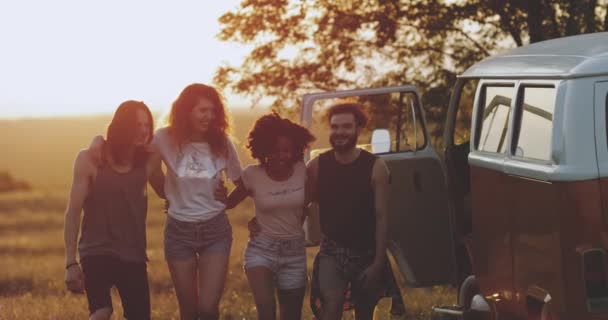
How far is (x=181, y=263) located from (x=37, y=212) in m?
35.1

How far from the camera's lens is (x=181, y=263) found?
820 cm

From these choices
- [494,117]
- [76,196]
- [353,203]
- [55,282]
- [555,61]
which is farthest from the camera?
[55,282]

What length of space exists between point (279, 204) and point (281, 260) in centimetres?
34

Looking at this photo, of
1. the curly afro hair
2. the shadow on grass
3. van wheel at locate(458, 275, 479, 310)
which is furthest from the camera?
the shadow on grass

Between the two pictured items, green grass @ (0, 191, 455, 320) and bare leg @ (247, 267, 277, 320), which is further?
green grass @ (0, 191, 455, 320)

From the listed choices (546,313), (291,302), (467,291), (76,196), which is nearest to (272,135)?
(291,302)

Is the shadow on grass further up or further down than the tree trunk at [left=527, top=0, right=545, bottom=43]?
further down

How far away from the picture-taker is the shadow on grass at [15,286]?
18.0 m

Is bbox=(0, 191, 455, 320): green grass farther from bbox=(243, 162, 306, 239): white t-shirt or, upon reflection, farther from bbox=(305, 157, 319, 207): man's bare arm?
bbox=(243, 162, 306, 239): white t-shirt

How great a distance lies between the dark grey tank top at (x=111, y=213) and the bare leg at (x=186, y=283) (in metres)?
0.36

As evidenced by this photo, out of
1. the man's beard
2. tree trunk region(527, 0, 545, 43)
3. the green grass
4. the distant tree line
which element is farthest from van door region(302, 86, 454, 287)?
the distant tree line

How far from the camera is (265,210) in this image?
8.27 meters

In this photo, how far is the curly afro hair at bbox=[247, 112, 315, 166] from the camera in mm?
8180

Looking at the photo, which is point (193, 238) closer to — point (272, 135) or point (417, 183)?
point (272, 135)
